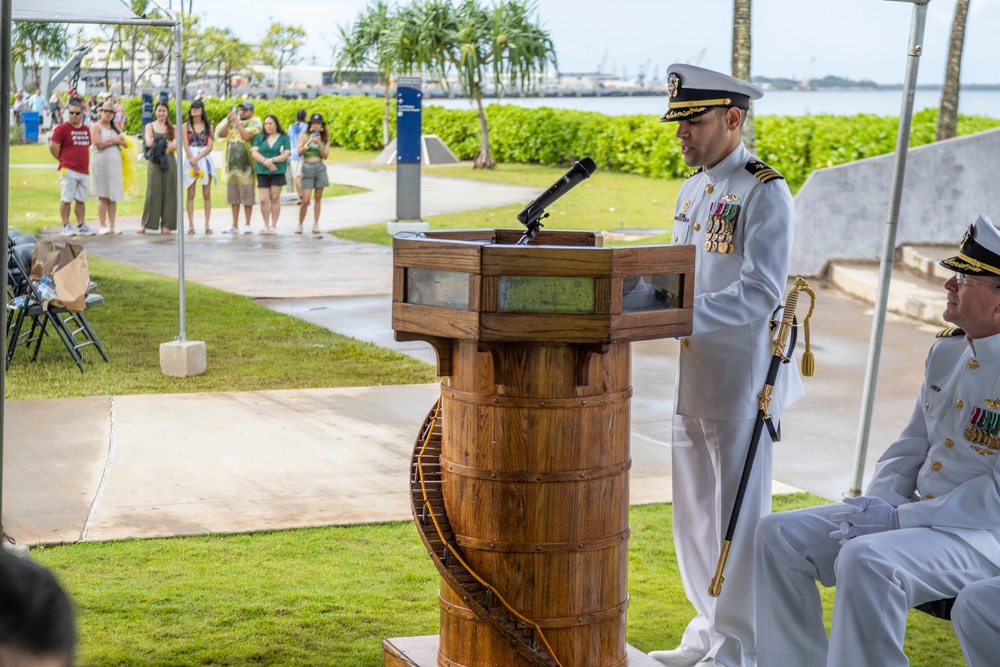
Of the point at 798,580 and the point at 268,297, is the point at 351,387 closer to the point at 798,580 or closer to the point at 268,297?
the point at 268,297

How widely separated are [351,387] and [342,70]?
3450cm

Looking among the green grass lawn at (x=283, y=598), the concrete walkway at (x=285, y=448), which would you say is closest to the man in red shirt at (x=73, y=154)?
the concrete walkway at (x=285, y=448)

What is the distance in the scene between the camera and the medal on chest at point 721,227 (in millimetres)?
3951

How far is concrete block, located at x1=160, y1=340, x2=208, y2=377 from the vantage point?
29.2ft

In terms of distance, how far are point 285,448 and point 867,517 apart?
13.0 feet

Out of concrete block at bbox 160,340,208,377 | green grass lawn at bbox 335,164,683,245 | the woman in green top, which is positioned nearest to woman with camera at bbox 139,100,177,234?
the woman in green top

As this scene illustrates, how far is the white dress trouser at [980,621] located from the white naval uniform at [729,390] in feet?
2.64

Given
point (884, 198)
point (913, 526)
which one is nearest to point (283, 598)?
point (913, 526)

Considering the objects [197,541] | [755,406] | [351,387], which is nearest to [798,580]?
[755,406]

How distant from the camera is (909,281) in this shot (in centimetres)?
1265

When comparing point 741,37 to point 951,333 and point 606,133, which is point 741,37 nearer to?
point 951,333

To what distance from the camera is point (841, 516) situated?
371 centimetres

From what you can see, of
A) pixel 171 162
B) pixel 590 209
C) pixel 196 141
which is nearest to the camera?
pixel 171 162

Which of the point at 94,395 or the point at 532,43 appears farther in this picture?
the point at 532,43
